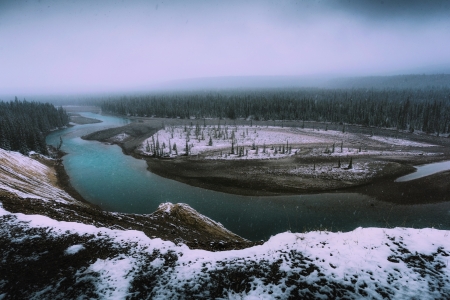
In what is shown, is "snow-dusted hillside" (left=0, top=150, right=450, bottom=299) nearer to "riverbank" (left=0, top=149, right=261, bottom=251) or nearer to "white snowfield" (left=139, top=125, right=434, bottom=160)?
"riverbank" (left=0, top=149, right=261, bottom=251)

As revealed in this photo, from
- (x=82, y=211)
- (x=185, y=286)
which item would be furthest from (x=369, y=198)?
(x=82, y=211)

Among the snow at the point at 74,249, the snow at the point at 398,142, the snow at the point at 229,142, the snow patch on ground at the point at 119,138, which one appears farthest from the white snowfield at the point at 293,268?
the snow at the point at 398,142

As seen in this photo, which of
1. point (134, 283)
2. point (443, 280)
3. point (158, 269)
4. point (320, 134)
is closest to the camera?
point (443, 280)

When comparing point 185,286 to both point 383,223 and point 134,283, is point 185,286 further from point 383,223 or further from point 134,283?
point 383,223

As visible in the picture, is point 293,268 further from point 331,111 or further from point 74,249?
point 331,111

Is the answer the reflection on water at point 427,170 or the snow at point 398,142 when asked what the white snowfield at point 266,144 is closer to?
the snow at point 398,142

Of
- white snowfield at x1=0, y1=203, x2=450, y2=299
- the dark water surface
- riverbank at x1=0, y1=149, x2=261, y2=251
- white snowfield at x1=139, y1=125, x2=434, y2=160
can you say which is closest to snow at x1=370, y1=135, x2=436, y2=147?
white snowfield at x1=139, y1=125, x2=434, y2=160

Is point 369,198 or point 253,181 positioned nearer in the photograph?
point 369,198
